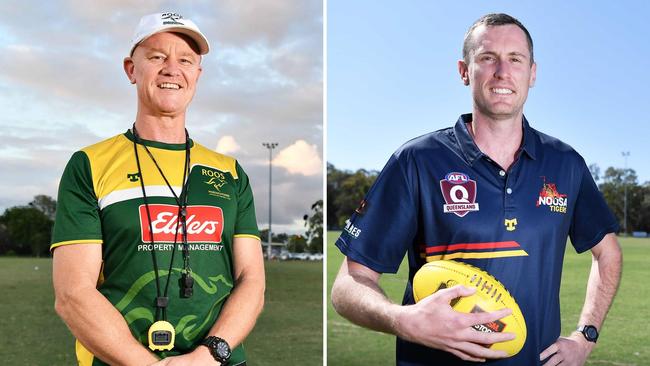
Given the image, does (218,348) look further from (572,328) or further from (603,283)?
(572,328)

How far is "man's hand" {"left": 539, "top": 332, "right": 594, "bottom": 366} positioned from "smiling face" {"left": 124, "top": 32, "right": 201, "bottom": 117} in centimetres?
136

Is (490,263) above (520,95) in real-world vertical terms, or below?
below

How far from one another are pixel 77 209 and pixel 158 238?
228 millimetres

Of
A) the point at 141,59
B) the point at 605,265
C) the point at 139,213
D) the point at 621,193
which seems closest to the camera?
the point at 139,213

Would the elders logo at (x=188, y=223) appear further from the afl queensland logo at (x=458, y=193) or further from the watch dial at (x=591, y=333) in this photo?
the watch dial at (x=591, y=333)

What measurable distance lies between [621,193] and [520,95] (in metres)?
28.5

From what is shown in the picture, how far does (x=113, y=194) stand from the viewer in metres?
1.86

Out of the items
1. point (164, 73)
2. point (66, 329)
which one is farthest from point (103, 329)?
point (66, 329)

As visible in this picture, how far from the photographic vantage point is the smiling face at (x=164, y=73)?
1.95 m

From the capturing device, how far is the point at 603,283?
2385 millimetres

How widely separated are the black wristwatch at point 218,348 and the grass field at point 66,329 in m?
7.42

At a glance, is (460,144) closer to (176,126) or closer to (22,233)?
(176,126)

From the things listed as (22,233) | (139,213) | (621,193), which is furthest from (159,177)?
(621,193)

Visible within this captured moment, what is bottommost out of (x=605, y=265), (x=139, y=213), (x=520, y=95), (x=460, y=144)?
(x=605, y=265)
